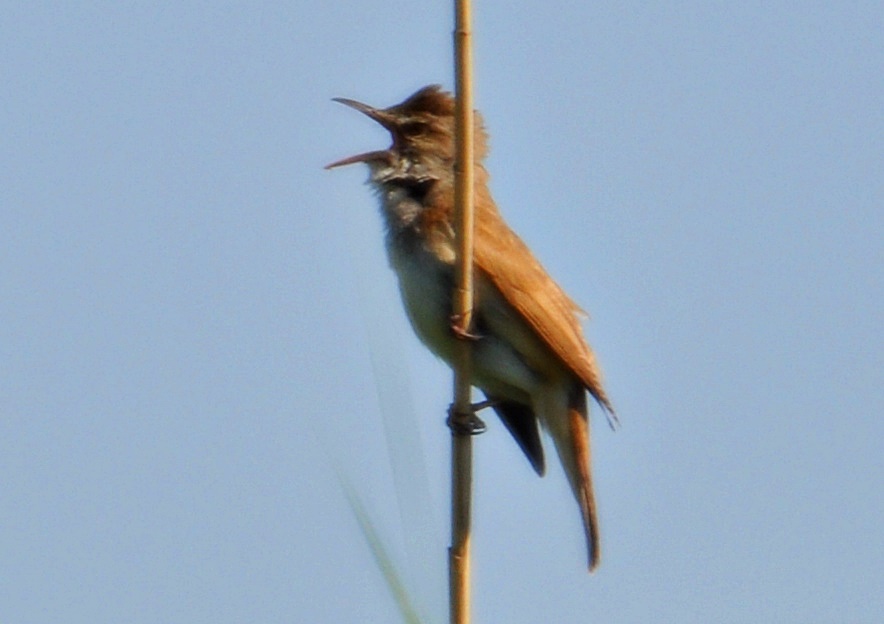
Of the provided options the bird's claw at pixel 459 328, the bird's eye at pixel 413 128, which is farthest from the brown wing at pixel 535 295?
the bird's claw at pixel 459 328

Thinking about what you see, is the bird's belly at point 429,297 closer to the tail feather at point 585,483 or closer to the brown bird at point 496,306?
the brown bird at point 496,306

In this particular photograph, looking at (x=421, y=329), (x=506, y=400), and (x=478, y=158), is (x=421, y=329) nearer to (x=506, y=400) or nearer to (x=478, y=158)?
(x=506, y=400)

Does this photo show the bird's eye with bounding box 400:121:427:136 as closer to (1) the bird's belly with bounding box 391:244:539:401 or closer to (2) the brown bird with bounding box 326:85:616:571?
(2) the brown bird with bounding box 326:85:616:571

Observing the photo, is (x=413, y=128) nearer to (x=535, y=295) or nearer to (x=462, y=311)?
(x=535, y=295)

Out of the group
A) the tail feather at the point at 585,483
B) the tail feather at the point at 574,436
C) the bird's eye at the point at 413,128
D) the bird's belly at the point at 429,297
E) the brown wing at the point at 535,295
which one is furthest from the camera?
the bird's eye at the point at 413,128

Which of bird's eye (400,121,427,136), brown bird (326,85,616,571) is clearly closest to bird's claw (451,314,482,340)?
brown bird (326,85,616,571)

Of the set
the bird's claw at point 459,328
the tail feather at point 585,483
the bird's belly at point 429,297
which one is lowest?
the tail feather at point 585,483

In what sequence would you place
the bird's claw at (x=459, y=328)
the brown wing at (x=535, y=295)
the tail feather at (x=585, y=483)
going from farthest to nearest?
the brown wing at (x=535, y=295) → the tail feather at (x=585, y=483) → the bird's claw at (x=459, y=328)
